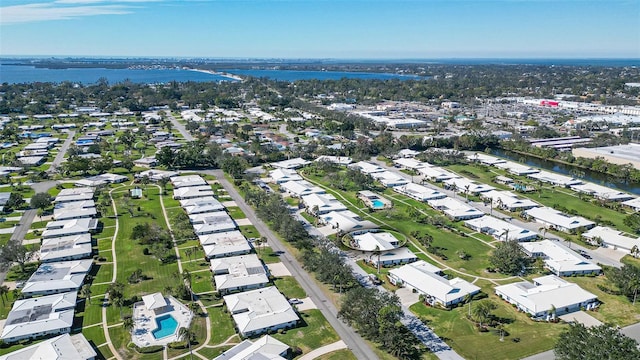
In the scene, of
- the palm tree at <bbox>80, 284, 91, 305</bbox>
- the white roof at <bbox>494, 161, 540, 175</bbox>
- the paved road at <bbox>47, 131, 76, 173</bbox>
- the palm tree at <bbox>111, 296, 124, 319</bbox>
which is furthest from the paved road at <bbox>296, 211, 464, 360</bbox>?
the paved road at <bbox>47, 131, 76, 173</bbox>

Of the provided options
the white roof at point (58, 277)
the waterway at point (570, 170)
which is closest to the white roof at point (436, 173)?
the waterway at point (570, 170)

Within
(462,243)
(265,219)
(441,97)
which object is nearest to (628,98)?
(441,97)

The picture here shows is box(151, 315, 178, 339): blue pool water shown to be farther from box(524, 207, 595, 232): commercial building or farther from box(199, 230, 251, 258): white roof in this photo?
box(524, 207, 595, 232): commercial building

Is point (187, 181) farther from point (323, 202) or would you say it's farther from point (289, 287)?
point (289, 287)

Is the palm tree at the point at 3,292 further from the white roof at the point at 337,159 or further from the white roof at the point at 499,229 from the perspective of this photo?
the white roof at the point at 337,159

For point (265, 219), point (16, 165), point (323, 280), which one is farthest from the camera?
point (16, 165)

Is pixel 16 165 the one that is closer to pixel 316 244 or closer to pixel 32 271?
pixel 32 271

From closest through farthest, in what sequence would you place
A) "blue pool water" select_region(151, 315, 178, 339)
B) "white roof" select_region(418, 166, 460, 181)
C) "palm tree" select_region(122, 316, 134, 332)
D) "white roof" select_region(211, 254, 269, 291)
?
"palm tree" select_region(122, 316, 134, 332) < "blue pool water" select_region(151, 315, 178, 339) < "white roof" select_region(211, 254, 269, 291) < "white roof" select_region(418, 166, 460, 181)
